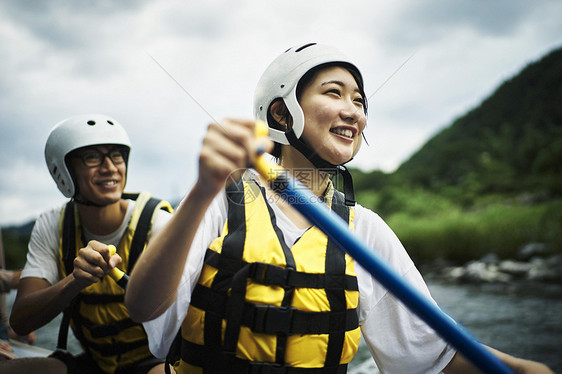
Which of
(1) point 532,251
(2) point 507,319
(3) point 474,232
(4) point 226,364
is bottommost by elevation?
(4) point 226,364

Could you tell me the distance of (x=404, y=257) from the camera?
59.9 inches

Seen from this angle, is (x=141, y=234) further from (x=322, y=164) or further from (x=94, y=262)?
(x=322, y=164)

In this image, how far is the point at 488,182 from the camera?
2634 centimetres

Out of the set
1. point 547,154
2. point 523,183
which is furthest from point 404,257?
point 547,154

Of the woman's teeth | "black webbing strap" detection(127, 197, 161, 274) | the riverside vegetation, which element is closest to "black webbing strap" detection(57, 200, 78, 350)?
"black webbing strap" detection(127, 197, 161, 274)

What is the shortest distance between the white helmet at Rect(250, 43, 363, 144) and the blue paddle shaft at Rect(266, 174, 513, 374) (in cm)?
64

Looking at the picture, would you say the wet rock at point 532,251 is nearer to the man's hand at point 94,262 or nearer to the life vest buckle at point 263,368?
the life vest buckle at point 263,368

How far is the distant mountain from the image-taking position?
2505cm

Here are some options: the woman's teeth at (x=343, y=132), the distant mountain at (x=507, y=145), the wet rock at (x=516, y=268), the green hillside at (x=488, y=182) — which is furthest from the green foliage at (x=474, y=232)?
the woman's teeth at (x=343, y=132)

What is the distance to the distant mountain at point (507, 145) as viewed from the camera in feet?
82.2

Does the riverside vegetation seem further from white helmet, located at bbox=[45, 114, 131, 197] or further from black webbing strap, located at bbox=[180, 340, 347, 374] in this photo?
black webbing strap, located at bbox=[180, 340, 347, 374]

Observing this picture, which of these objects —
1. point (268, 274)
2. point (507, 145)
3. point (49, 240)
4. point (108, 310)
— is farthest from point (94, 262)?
point (507, 145)

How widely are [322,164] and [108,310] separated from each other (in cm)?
156

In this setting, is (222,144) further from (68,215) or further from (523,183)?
(523,183)
